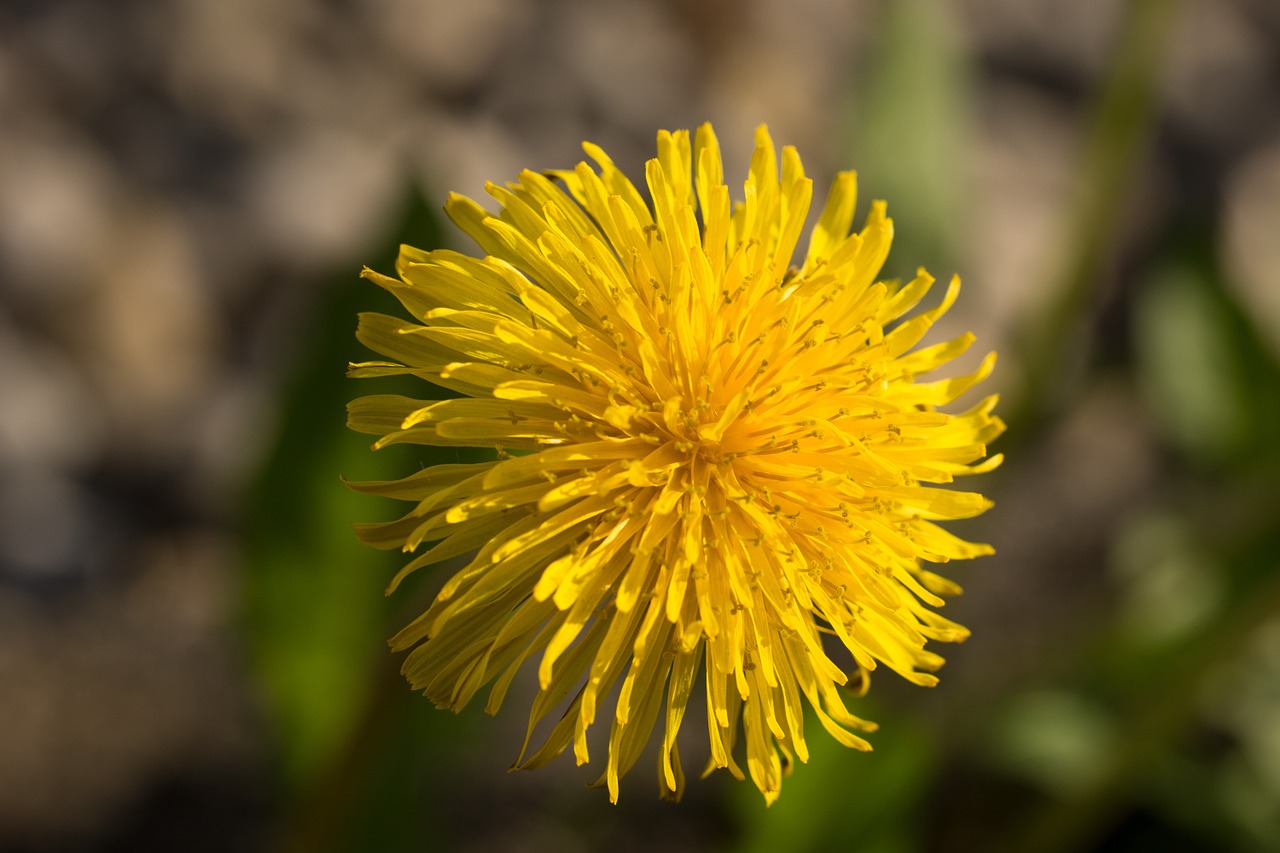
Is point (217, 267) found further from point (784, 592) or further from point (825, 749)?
point (784, 592)

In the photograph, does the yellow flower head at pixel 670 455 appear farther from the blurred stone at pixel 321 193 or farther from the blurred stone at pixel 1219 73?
the blurred stone at pixel 1219 73

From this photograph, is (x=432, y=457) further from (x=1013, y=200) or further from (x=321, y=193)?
(x=1013, y=200)

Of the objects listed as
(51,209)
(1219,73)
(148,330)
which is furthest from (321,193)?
(1219,73)

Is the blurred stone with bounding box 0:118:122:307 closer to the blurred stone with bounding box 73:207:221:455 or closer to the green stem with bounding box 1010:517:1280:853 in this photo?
the blurred stone with bounding box 73:207:221:455

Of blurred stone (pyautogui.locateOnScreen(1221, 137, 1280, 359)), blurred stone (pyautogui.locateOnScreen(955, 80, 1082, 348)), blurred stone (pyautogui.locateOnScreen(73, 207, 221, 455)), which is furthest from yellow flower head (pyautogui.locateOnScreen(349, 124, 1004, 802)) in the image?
blurred stone (pyautogui.locateOnScreen(1221, 137, 1280, 359))

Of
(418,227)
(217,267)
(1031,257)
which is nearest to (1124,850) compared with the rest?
(1031,257)
